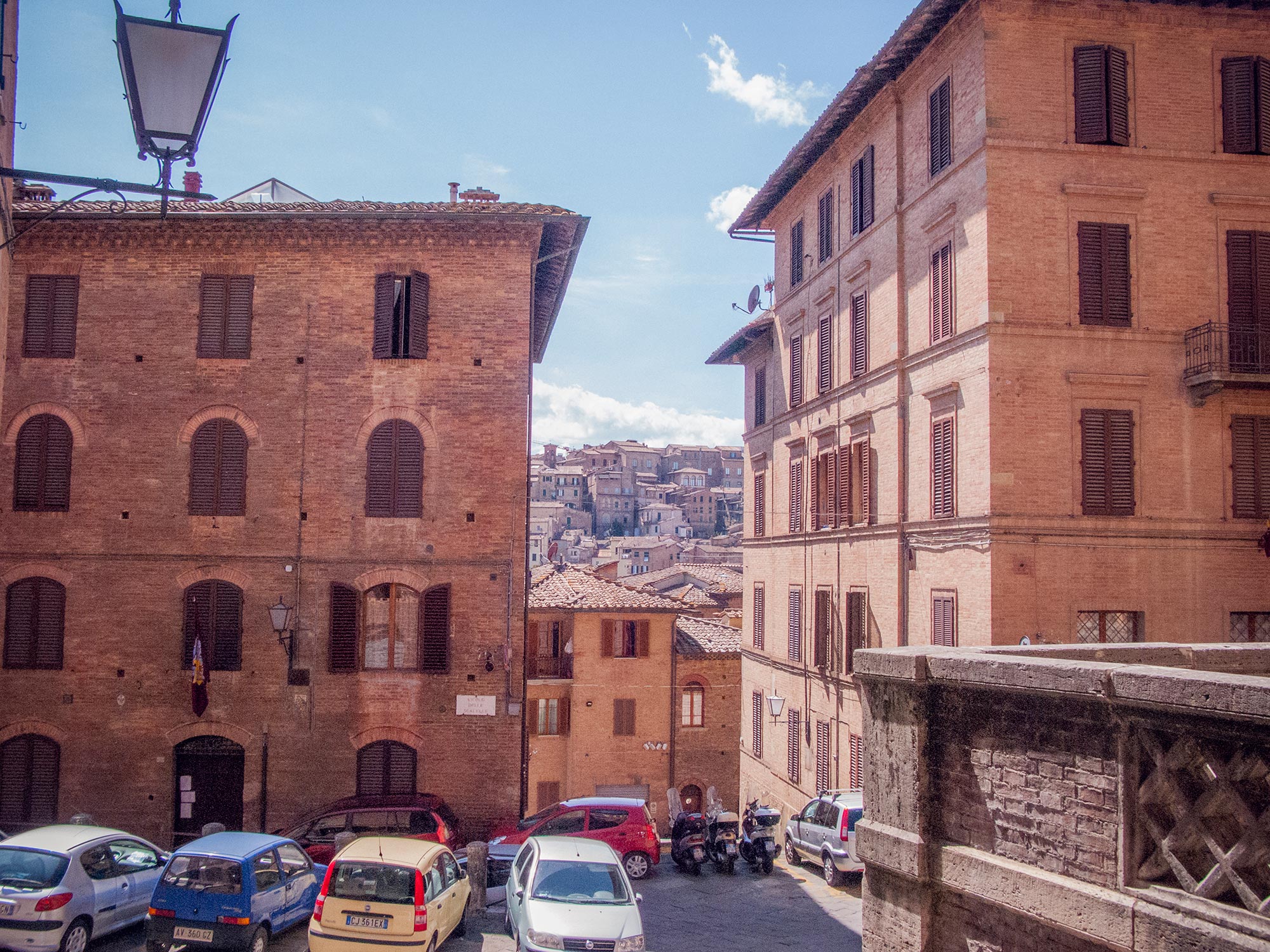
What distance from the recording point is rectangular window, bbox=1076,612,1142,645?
61.8ft

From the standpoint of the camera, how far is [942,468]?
68.2ft

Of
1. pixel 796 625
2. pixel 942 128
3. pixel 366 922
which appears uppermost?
pixel 942 128

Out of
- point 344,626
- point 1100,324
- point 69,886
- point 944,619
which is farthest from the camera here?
point 344,626

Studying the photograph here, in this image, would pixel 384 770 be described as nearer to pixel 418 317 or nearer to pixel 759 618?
pixel 418 317

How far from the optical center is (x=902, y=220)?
75.3 ft

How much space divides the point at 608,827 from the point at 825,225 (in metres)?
16.9

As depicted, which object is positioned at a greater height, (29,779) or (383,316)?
(383,316)

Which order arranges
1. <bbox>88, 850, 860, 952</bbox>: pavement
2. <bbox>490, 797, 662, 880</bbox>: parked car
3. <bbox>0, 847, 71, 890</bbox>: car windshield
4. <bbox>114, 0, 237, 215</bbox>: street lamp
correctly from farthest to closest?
<bbox>490, 797, 662, 880</bbox>: parked car, <bbox>88, 850, 860, 952</bbox>: pavement, <bbox>0, 847, 71, 890</bbox>: car windshield, <bbox>114, 0, 237, 215</bbox>: street lamp

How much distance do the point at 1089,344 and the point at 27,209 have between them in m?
21.1

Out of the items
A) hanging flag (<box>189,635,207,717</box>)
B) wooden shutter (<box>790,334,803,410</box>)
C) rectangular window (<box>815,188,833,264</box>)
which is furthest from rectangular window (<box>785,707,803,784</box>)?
hanging flag (<box>189,635,207,717</box>)

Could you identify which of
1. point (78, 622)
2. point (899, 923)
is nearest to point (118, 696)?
point (78, 622)

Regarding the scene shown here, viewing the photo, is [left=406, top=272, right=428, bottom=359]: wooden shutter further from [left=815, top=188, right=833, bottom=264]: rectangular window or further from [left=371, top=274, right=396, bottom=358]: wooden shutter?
[left=815, top=188, right=833, bottom=264]: rectangular window

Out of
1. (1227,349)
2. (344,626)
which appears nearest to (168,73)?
(344,626)

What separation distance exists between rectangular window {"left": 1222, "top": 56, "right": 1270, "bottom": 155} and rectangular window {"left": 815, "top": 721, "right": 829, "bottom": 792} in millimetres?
15713
